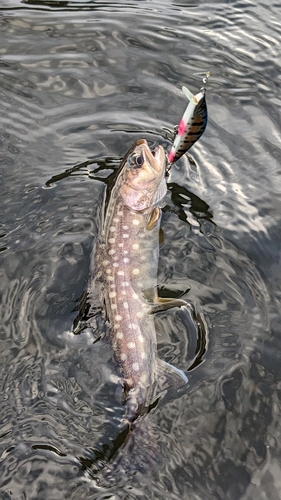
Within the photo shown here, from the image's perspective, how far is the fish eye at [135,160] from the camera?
193 inches

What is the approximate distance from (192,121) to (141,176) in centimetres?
65

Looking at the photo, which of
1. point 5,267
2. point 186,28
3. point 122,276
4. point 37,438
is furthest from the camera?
point 186,28

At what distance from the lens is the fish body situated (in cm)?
440

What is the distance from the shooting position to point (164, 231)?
16.8 ft

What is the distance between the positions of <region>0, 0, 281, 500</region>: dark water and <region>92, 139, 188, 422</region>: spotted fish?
0.48ft

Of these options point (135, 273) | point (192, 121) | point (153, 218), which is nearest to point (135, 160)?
point (153, 218)

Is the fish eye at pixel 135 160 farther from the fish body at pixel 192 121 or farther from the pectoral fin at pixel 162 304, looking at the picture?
the pectoral fin at pixel 162 304

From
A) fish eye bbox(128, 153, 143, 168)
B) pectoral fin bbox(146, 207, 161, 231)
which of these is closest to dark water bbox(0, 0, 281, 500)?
pectoral fin bbox(146, 207, 161, 231)

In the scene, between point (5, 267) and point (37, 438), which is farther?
point (5, 267)

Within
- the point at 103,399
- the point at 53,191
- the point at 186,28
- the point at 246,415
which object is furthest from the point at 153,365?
the point at 186,28

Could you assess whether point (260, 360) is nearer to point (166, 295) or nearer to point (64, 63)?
point (166, 295)

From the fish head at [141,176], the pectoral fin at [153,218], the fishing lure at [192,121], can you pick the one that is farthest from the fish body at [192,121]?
the pectoral fin at [153,218]

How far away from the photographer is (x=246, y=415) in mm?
4133

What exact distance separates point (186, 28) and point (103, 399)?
200 inches
